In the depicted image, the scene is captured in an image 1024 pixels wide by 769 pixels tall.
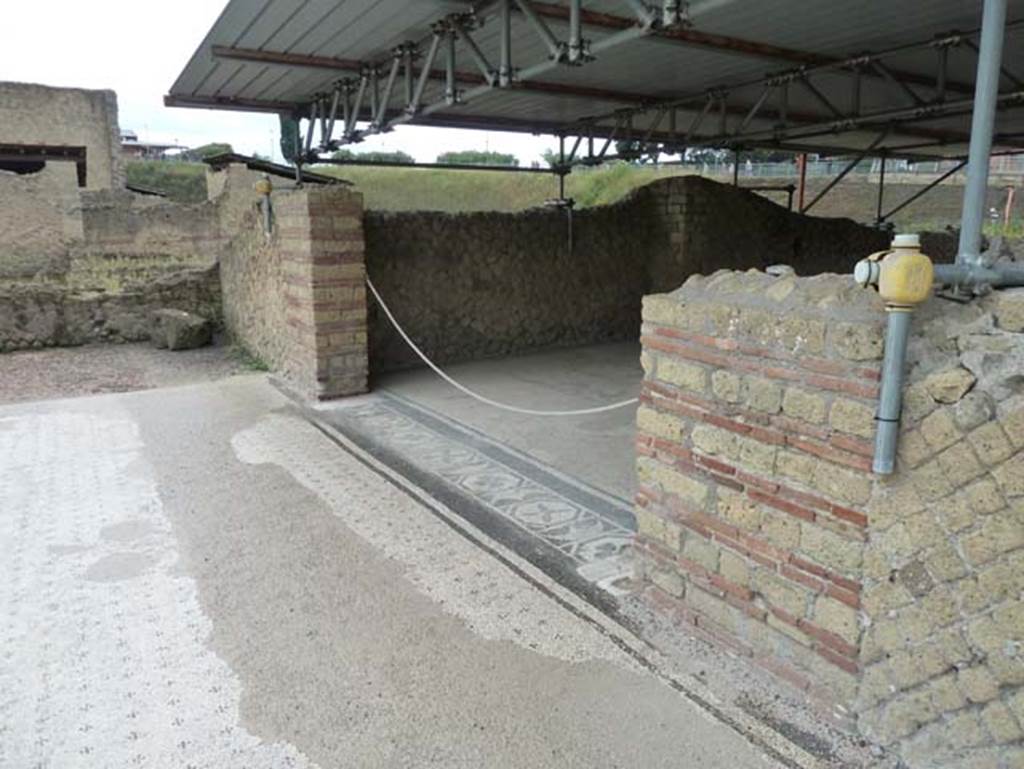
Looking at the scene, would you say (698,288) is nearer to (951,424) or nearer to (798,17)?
(951,424)

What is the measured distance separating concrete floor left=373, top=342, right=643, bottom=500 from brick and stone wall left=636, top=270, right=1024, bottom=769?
1.60 m

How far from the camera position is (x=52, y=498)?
14.9 ft

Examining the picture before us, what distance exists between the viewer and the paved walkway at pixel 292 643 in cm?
241

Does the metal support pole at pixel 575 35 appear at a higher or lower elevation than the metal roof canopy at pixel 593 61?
lower

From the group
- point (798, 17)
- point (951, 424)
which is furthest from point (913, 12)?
point (951, 424)

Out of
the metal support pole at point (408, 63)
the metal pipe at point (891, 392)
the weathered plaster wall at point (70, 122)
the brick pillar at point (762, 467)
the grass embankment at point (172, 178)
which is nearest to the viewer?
the metal pipe at point (891, 392)

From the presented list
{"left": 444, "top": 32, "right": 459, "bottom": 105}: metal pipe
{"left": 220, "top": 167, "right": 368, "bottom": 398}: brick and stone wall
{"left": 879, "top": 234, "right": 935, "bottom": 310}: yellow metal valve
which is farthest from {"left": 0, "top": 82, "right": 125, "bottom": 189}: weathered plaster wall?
{"left": 879, "top": 234, "right": 935, "bottom": 310}: yellow metal valve

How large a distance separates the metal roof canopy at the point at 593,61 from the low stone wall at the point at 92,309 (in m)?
3.58

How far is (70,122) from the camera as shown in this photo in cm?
1962

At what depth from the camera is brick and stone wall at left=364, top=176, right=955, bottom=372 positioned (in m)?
8.05

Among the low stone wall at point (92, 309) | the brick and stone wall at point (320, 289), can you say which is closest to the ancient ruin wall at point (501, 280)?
the brick and stone wall at point (320, 289)

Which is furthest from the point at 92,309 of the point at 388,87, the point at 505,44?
the point at 505,44

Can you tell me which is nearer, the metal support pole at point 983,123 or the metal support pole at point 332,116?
the metal support pole at point 983,123

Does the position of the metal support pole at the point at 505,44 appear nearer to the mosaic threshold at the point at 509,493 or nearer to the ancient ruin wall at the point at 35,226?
the mosaic threshold at the point at 509,493
